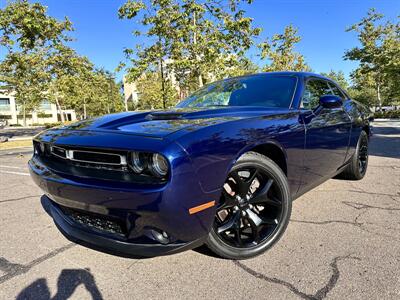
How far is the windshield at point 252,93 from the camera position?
2959 mm

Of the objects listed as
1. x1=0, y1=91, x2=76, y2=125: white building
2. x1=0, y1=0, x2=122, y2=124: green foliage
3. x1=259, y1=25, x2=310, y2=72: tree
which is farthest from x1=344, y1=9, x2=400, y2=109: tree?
x1=0, y1=91, x2=76, y2=125: white building

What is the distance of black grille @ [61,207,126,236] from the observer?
72.9 inches

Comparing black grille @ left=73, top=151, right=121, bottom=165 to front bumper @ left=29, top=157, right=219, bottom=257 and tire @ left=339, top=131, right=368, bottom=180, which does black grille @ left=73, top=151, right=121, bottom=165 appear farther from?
tire @ left=339, top=131, right=368, bottom=180

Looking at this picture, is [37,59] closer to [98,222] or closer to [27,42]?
→ [27,42]

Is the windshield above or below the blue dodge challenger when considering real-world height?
Answer: above

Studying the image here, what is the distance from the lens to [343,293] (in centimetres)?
180

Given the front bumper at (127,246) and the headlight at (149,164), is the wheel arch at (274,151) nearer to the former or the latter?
the headlight at (149,164)

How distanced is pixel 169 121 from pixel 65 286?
1.30 metres

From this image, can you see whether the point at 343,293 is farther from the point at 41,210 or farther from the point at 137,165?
the point at 41,210

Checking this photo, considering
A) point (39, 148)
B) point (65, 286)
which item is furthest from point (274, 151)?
point (39, 148)

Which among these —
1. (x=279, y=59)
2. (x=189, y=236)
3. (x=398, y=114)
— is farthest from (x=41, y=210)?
(x=398, y=114)

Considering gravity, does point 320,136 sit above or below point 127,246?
above

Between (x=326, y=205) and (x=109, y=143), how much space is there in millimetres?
2573

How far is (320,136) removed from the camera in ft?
9.53
